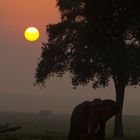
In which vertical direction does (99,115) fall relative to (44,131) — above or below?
above

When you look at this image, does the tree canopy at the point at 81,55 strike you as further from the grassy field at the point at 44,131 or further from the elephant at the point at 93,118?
the elephant at the point at 93,118

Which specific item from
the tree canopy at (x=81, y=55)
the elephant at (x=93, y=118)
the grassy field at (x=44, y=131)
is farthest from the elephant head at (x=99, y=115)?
the tree canopy at (x=81, y=55)

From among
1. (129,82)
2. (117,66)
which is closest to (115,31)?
(117,66)

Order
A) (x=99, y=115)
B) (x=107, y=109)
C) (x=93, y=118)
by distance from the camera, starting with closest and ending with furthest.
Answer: (x=93, y=118) → (x=99, y=115) → (x=107, y=109)

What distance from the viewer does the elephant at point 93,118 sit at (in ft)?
94.7

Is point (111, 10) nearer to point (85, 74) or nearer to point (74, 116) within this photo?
point (74, 116)

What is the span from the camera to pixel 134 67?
5597 cm

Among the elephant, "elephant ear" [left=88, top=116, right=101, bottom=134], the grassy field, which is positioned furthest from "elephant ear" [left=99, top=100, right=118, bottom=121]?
the grassy field

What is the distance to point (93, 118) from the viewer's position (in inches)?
1145

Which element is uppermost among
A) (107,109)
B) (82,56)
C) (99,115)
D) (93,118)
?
(82,56)

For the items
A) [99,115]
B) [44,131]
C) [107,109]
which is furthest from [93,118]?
[44,131]

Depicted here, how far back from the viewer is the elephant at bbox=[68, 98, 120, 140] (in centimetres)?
2888

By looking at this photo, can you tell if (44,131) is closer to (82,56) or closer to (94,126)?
(82,56)

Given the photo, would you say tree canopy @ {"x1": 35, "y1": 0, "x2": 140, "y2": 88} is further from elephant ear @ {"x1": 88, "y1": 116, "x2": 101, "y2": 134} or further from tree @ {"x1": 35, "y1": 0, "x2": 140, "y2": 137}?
elephant ear @ {"x1": 88, "y1": 116, "x2": 101, "y2": 134}
